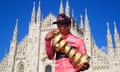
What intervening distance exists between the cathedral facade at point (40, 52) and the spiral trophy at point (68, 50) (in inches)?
727

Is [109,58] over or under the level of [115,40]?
under

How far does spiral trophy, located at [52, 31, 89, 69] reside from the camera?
382 cm

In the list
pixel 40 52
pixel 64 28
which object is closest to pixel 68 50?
pixel 64 28

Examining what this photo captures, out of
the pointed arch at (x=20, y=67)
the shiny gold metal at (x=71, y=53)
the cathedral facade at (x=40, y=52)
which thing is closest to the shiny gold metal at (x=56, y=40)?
the shiny gold metal at (x=71, y=53)

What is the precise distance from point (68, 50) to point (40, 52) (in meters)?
21.3

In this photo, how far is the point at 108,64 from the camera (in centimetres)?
2234

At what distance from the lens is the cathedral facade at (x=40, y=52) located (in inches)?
887

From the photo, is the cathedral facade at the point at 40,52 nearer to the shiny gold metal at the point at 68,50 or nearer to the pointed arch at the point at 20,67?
the pointed arch at the point at 20,67

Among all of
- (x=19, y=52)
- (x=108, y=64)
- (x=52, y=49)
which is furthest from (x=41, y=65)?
(x=52, y=49)

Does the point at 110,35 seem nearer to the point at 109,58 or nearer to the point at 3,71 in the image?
the point at 109,58

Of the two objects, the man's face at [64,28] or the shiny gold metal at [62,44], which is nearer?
the shiny gold metal at [62,44]

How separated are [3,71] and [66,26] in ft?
70.0

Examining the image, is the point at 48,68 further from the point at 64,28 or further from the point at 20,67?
the point at 64,28

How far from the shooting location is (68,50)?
158 inches
